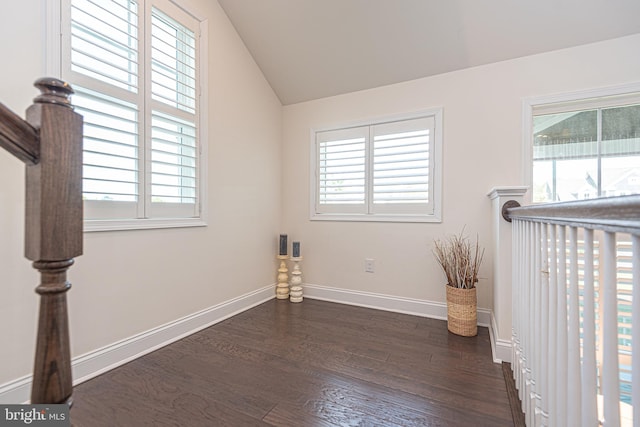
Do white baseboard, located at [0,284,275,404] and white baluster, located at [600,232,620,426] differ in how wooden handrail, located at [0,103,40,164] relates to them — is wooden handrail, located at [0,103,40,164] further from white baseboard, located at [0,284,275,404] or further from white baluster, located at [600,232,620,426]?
white baseboard, located at [0,284,275,404]

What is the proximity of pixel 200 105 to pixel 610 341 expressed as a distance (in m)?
2.58

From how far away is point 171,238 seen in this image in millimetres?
2096

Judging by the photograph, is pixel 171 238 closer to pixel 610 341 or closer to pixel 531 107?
pixel 610 341

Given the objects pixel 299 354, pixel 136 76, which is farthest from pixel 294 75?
pixel 299 354

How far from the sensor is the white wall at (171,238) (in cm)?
137

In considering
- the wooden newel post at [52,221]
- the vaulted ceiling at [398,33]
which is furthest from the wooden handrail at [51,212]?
the vaulted ceiling at [398,33]

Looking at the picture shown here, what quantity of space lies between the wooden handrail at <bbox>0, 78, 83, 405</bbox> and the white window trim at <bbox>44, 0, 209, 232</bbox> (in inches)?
49.2

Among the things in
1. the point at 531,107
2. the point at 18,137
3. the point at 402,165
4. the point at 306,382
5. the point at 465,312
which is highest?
the point at 531,107

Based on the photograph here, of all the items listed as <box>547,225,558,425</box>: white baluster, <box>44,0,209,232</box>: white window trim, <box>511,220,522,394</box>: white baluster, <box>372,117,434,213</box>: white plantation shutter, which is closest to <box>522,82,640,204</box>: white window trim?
<box>372,117,434,213</box>: white plantation shutter

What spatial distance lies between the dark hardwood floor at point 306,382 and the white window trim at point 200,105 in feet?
2.78

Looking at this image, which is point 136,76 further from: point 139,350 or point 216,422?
point 216,422

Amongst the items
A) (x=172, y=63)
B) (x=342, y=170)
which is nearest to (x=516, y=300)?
(x=342, y=170)

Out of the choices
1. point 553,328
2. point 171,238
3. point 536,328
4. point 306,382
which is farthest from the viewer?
point 171,238

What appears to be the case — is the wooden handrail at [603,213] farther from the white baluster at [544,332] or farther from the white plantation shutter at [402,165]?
the white plantation shutter at [402,165]
